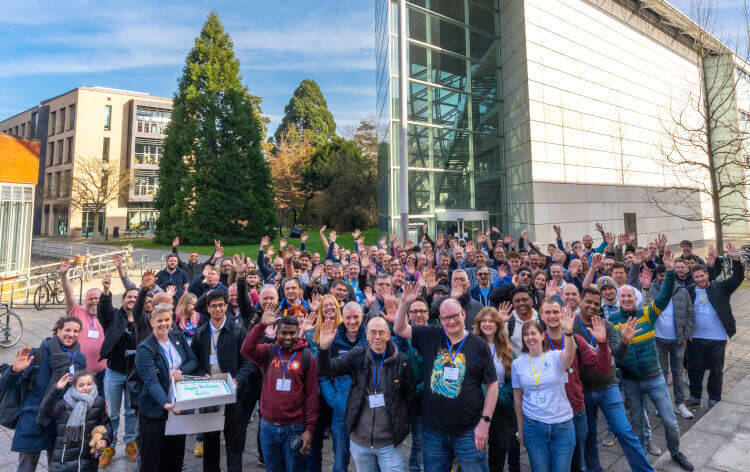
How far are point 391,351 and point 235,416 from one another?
1.80 metres

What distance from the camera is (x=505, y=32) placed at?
21422 mm

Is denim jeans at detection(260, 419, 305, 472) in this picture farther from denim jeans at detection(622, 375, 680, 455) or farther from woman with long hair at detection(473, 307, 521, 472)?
denim jeans at detection(622, 375, 680, 455)

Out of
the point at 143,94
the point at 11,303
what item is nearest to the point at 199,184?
the point at 11,303

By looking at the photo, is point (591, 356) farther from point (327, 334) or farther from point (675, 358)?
point (675, 358)

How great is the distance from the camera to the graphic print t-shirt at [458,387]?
307 centimetres

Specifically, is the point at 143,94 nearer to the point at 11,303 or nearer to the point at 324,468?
the point at 11,303

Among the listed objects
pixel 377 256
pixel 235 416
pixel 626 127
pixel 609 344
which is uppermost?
pixel 626 127

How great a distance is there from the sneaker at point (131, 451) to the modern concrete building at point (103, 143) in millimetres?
58059

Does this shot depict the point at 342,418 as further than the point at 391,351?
Yes

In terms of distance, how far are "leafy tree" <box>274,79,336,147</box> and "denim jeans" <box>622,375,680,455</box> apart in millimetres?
53573

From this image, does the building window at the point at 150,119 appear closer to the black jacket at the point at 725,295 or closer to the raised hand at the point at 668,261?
the raised hand at the point at 668,261

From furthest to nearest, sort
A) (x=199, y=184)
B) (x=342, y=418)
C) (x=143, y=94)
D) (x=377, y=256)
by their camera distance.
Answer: (x=143, y=94) → (x=199, y=184) → (x=377, y=256) → (x=342, y=418)

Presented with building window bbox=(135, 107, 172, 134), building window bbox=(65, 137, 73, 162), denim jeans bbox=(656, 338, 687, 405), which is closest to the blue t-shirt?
denim jeans bbox=(656, 338, 687, 405)

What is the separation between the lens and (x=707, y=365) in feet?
18.6
